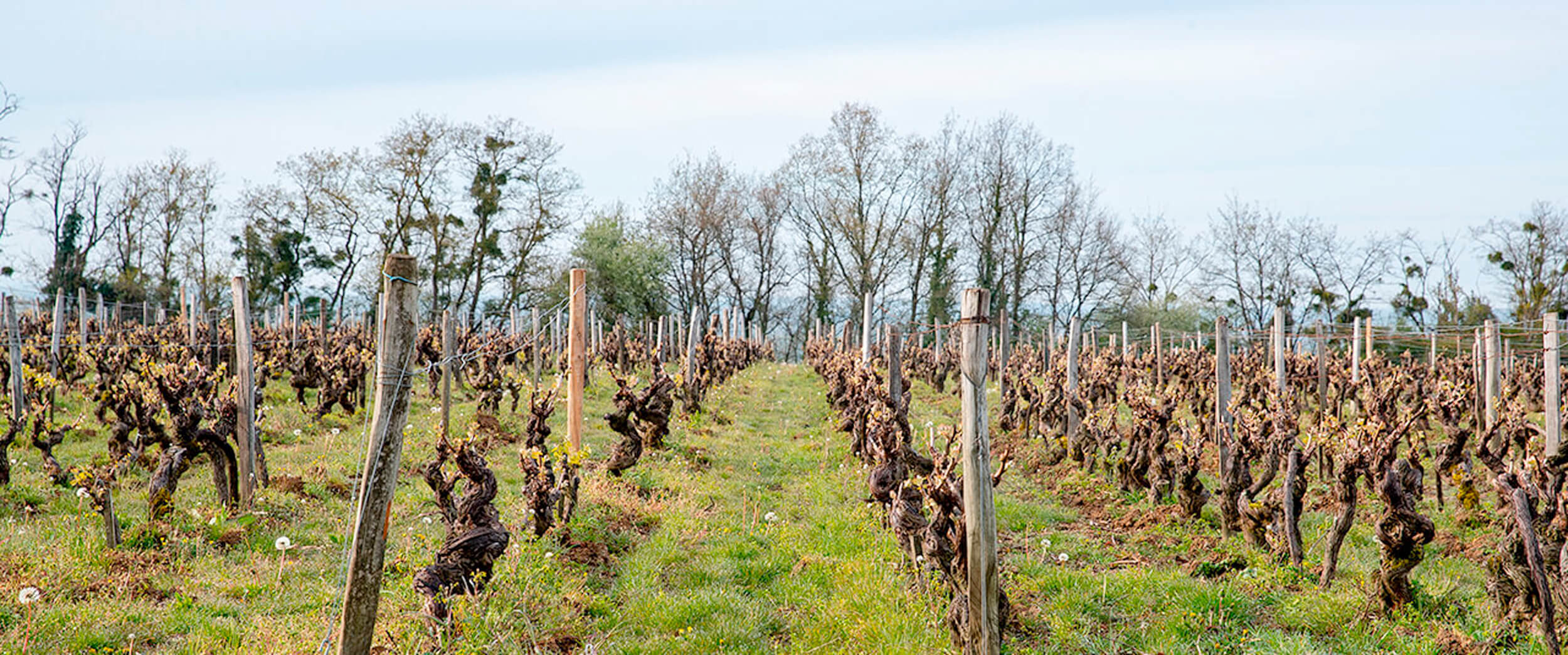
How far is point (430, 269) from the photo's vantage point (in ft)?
115

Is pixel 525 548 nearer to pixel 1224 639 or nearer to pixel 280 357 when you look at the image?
pixel 1224 639

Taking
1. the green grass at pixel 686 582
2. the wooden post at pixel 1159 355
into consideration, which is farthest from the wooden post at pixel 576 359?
the wooden post at pixel 1159 355

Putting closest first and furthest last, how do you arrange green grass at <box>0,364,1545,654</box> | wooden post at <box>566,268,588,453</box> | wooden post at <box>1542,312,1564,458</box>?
1. green grass at <box>0,364,1545,654</box>
2. wooden post at <box>1542,312,1564,458</box>
3. wooden post at <box>566,268,588,453</box>

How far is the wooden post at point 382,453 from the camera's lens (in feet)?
11.0

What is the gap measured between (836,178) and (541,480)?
120 ft

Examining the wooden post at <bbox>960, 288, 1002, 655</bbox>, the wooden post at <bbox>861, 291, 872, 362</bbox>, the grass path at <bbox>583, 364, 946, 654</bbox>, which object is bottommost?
the grass path at <bbox>583, 364, 946, 654</bbox>

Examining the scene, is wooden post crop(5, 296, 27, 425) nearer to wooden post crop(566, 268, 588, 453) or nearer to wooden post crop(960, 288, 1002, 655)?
wooden post crop(566, 268, 588, 453)

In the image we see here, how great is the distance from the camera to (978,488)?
4.06 m

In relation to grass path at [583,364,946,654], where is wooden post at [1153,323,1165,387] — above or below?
above

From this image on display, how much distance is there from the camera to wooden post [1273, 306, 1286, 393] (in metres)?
8.75

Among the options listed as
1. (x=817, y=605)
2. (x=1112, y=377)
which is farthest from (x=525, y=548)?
(x=1112, y=377)

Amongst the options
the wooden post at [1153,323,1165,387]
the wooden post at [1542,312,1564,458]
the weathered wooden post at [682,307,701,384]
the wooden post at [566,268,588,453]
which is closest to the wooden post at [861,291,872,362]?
the weathered wooden post at [682,307,701,384]

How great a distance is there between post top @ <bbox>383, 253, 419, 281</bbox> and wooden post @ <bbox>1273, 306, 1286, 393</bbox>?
26.3 feet

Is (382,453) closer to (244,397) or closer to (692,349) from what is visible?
(244,397)
